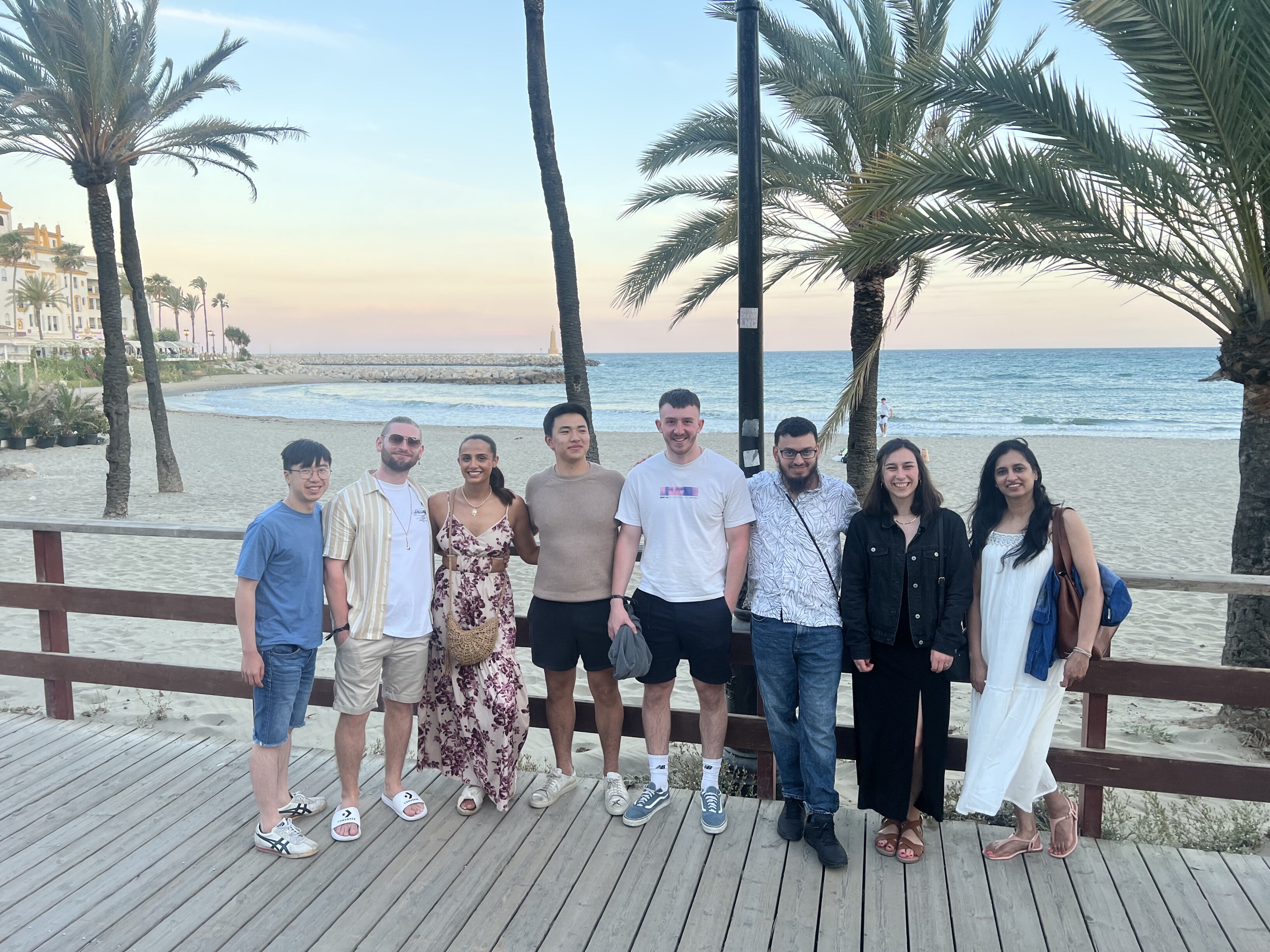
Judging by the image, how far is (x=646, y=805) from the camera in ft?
12.2

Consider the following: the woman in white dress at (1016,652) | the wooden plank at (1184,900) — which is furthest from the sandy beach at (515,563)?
the wooden plank at (1184,900)

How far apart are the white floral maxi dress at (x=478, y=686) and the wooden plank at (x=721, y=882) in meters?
0.84

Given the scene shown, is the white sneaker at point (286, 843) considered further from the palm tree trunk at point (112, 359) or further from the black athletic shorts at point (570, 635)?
the palm tree trunk at point (112, 359)

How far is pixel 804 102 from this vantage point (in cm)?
1013

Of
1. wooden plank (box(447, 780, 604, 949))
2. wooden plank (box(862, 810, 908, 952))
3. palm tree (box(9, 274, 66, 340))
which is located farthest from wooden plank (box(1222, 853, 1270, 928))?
palm tree (box(9, 274, 66, 340))

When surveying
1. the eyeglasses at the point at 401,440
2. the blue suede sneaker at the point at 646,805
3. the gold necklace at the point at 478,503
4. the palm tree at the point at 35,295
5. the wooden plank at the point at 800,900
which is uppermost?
the palm tree at the point at 35,295

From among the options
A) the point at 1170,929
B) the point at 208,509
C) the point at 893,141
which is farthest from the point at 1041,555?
the point at 208,509

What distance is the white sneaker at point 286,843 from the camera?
3.42 metres

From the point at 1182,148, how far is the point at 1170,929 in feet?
14.8

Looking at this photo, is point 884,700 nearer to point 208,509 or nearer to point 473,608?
point 473,608

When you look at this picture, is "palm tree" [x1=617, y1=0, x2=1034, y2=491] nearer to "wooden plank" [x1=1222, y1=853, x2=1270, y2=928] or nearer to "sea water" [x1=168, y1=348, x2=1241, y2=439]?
"wooden plank" [x1=1222, y1=853, x2=1270, y2=928]

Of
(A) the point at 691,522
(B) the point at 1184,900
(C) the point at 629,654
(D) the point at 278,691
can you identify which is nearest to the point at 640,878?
(C) the point at 629,654

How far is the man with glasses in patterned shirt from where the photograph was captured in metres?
3.44

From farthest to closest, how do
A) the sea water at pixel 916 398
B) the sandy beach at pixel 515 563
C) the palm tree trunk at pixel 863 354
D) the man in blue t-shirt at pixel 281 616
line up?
the sea water at pixel 916 398 < the palm tree trunk at pixel 863 354 < the sandy beach at pixel 515 563 < the man in blue t-shirt at pixel 281 616
